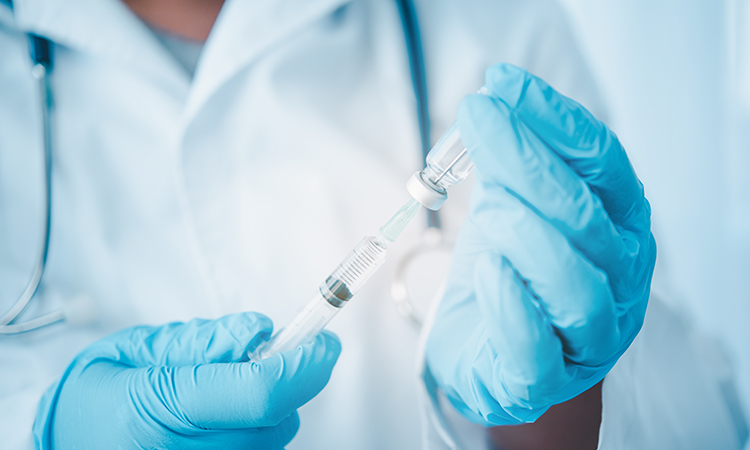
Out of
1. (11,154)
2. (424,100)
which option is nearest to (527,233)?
(424,100)

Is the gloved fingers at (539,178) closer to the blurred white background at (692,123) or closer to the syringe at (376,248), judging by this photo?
the syringe at (376,248)

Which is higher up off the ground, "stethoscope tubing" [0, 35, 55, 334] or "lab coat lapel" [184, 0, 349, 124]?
"lab coat lapel" [184, 0, 349, 124]

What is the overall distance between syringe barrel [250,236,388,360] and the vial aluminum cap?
87 millimetres

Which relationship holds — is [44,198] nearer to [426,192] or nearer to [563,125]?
[426,192]

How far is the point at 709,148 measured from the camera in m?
1.03

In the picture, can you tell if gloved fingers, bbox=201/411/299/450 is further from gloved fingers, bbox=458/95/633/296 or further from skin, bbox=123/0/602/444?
gloved fingers, bbox=458/95/633/296

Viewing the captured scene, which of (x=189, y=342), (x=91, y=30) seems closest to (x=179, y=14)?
(x=91, y=30)

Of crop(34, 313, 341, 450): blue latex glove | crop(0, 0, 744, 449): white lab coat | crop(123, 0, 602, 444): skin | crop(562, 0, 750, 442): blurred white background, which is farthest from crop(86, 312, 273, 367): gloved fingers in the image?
crop(562, 0, 750, 442): blurred white background

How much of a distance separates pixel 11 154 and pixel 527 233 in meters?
0.88

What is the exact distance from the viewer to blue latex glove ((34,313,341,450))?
47cm

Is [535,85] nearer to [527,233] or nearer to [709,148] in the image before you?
[527,233]

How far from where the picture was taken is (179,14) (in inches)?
29.0

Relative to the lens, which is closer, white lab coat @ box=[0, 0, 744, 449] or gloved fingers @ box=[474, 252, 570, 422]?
gloved fingers @ box=[474, 252, 570, 422]

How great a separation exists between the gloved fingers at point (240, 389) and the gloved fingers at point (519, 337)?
0.22 m
